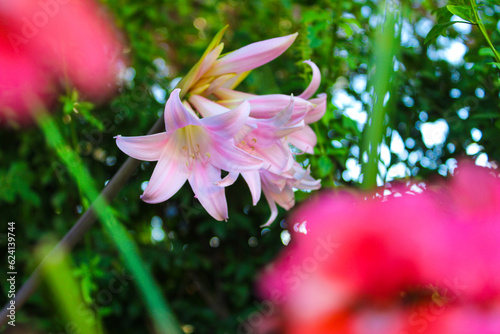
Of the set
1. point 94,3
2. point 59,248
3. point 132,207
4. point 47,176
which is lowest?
point 132,207

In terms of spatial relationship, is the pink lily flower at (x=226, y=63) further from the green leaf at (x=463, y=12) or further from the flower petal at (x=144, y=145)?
the green leaf at (x=463, y=12)

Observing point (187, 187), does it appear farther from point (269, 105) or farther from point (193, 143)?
point (269, 105)

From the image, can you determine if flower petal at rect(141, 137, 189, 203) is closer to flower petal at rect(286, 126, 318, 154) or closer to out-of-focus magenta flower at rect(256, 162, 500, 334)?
flower petal at rect(286, 126, 318, 154)

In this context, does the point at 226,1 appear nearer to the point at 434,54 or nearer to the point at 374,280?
the point at 434,54

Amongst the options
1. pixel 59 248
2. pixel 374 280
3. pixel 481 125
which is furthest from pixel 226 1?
pixel 374 280

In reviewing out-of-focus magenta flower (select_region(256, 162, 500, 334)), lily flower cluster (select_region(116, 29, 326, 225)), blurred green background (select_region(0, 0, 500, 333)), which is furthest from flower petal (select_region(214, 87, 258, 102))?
out-of-focus magenta flower (select_region(256, 162, 500, 334))

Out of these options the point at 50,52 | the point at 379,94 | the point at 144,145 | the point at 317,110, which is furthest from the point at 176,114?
the point at 50,52
